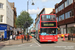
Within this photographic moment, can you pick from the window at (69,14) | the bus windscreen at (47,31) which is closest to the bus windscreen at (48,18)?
the bus windscreen at (47,31)

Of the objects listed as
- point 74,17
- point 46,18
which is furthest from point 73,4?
point 46,18

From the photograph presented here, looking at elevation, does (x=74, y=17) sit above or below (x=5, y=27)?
above

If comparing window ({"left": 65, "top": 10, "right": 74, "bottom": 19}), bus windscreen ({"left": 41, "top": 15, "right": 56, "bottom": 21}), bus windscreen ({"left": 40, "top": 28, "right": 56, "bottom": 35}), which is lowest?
bus windscreen ({"left": 40, "top": 28, "right": 56, "bottom": 35})

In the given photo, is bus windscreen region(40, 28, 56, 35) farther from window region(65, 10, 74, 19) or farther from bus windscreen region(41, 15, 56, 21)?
window region(65, 10, 74, 19)

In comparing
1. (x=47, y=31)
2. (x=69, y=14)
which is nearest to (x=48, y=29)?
(x=47, y=31)

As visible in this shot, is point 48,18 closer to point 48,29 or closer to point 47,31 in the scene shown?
point 48,29

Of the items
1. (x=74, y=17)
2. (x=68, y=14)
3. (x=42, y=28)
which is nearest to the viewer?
(x=42, y=28)

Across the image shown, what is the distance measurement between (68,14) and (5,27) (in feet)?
67.8

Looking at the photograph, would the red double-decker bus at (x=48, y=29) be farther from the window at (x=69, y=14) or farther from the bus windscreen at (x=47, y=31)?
the window at (x=69, y=14)

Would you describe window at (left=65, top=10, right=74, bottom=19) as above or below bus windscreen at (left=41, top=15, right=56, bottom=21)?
above

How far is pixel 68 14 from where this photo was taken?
124 feet

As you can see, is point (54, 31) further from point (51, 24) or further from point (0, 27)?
point (0, 27)

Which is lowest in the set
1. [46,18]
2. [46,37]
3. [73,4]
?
[46,37]

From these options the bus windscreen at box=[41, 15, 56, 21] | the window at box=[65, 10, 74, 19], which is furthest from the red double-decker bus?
the window at box=[65, 10, 74, 19]
